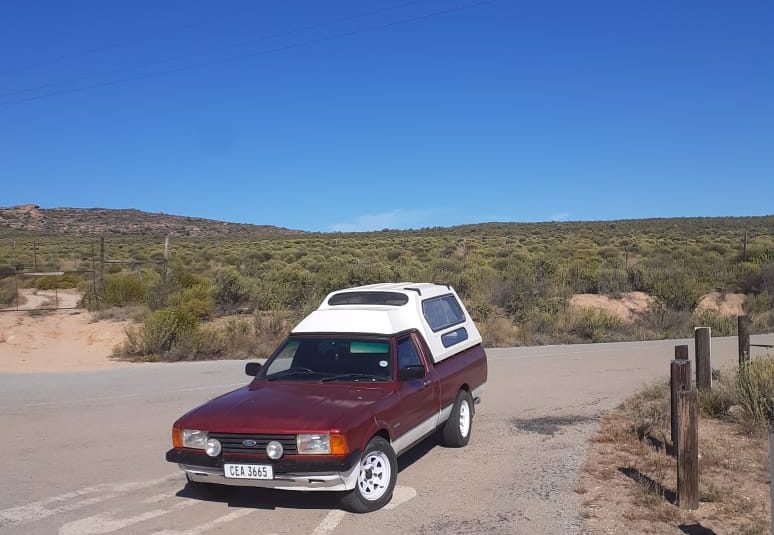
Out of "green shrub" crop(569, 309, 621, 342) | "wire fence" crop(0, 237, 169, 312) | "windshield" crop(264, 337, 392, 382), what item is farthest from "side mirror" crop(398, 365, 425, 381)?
"wire fence" crop(0, 237, 169, 312)

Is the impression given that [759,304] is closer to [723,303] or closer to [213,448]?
[723,303]

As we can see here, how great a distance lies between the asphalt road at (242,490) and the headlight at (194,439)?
571mm

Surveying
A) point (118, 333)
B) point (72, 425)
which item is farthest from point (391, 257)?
point (72, 425)

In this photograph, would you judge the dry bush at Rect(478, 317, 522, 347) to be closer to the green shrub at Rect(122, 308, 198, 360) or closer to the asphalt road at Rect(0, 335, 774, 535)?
the asphalt road at Rect(0, 335, 774, 535)

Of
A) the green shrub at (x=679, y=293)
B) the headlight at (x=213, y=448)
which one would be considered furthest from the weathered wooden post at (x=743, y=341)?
the green shrub at (x=679, y=293)

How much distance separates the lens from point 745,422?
8.78 m

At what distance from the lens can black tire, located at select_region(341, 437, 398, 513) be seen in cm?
622

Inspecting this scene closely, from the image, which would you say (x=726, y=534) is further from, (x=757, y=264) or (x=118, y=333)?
(x=757, y=264)

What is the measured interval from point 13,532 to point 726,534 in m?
5.43

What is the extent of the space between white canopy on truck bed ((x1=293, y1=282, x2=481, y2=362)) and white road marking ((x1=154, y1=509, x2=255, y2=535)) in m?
2.12

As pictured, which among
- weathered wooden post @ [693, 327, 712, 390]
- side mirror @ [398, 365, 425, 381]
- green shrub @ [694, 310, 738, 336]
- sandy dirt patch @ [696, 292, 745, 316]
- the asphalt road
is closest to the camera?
the asphalt road

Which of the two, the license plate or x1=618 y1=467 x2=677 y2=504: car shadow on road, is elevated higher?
the license plate

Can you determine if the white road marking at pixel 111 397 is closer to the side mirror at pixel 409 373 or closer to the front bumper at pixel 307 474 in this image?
the side mirror at pixel 409 373

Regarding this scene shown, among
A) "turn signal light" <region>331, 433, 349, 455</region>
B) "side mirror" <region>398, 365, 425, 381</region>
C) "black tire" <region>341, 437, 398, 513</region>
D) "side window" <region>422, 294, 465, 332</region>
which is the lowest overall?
"black tire" <region>341, 437, 398, 513</region>
